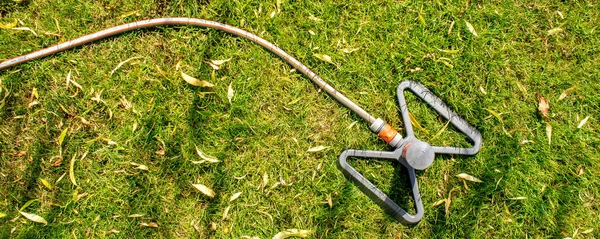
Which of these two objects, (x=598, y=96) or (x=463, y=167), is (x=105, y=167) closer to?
(x=463, y=167)

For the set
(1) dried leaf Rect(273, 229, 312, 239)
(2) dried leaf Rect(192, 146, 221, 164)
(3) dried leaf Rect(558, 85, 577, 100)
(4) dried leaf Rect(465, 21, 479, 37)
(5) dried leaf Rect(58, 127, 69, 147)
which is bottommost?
(1) dried leaf Rect(273, 229, 312, 239)

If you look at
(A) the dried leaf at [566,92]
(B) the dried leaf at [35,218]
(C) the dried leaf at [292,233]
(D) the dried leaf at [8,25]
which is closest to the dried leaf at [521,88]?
(A) the dried leaf at [566,92]

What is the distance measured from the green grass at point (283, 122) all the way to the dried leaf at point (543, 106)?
0.10ft

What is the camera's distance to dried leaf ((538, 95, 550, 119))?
2.72 meters

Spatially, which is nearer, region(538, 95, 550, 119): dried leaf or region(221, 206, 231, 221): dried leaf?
region(221, 206, 231, 221): dried leaf

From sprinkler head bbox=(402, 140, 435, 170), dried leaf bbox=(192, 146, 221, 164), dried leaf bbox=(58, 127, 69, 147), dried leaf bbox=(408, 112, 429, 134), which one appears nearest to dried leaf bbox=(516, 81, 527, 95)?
dried leaf bbox=(408, 112, 429, 134)

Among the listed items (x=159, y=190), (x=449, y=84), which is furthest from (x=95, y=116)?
(x=449, y=84)

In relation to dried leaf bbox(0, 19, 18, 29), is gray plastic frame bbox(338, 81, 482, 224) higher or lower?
lower

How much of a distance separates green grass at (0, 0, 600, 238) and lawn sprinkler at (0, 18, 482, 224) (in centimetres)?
6

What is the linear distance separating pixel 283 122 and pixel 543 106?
172cm

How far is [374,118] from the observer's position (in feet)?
8.61

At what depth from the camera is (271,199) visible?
2.58 meters

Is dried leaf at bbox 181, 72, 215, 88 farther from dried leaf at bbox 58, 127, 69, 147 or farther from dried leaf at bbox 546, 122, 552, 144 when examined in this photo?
dried leaf at bbox 546, 122, 552, 144

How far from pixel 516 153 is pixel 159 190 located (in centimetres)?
229
